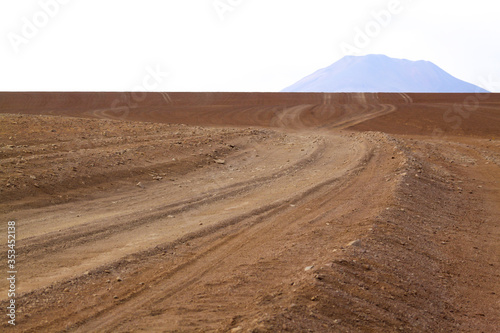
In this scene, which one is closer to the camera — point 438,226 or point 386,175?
point 438,226

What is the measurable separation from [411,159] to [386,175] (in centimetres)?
245

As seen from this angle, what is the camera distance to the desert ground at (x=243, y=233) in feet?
16.4

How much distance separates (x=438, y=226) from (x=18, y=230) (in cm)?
763

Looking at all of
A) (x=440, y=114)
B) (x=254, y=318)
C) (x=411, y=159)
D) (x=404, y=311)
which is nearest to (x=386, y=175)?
(x=411, y=159)

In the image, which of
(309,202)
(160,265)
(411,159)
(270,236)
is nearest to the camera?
(160,265)

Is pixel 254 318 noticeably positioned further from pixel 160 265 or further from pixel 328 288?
pixel 160 265

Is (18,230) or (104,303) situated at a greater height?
(18,230)

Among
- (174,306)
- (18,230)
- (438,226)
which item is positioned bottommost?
(438,226)

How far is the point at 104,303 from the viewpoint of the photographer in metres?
5.18

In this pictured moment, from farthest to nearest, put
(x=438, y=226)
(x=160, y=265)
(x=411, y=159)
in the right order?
(x=411, y=159) < (x=438, y=226) < (x=160, y=265)

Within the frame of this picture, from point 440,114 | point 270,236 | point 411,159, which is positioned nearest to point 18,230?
point 270,236

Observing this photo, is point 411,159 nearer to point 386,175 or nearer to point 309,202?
point 386,175

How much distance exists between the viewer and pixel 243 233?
767 centimetres

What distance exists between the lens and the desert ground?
16.4ft
